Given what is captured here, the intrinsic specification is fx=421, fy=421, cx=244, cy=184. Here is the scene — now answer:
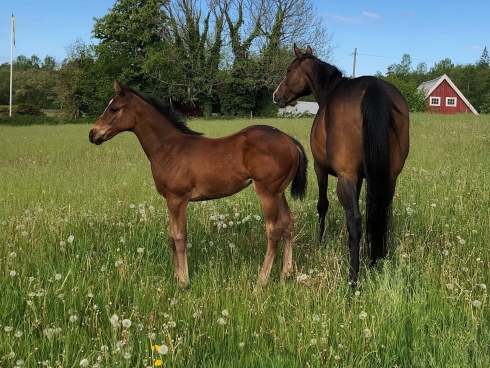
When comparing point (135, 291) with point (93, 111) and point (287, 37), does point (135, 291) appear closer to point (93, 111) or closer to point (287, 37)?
point (287, 37)

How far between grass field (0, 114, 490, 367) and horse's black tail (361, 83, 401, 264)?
1.40 feet

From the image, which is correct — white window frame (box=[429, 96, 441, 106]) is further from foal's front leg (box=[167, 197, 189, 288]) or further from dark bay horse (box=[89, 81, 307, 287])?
foal's front leg (box=[167, 197, 189, 288])

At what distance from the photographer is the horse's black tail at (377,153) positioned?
3.96 metres

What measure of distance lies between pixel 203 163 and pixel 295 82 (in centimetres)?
258

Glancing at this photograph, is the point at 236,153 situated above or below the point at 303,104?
below

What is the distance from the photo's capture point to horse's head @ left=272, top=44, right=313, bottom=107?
5.79 meters

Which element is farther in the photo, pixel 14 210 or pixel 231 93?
pixel 231 93

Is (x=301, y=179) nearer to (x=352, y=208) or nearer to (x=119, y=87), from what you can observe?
(x=352, y=208)

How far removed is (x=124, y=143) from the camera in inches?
701

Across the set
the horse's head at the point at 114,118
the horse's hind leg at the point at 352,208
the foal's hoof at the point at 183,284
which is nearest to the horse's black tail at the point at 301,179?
the horse's hind leg at the point at 352,208

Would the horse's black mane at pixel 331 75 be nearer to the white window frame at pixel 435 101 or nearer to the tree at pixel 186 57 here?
the tree at pixel 186 57

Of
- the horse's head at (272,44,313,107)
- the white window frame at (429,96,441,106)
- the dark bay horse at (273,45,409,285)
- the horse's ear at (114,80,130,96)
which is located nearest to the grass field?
the dark bay horse at (273,45,409,285)

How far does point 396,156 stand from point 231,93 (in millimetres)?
46483

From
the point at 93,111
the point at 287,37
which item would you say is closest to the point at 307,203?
the point at 287,37
